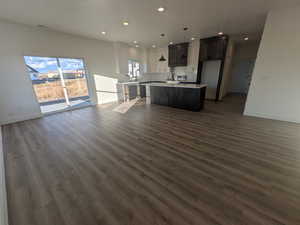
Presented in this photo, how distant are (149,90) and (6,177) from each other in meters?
5.19

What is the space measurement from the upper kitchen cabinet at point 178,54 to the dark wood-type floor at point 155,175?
461 cm

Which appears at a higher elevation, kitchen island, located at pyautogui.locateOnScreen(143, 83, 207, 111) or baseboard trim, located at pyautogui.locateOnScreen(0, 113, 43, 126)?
kitchen island, located at pyautogui.locateOnScreen(143, 83, 207, 111)

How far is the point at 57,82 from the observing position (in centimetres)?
490

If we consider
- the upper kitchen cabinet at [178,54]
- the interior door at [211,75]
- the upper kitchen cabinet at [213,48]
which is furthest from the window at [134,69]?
the interior door at [211,75]

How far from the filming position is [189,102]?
4770 millimetres

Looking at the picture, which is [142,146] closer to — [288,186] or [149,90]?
[288,186]

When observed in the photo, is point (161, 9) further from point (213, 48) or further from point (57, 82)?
point (57, 82)

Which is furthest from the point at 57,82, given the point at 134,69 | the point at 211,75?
the point at 211,75

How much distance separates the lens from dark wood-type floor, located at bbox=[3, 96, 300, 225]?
52.6 inches

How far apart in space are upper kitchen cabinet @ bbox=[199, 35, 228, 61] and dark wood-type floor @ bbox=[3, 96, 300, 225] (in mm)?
3758

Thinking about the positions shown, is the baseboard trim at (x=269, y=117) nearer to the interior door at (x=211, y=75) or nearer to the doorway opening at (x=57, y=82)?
the interior door at (x=211, y=75)

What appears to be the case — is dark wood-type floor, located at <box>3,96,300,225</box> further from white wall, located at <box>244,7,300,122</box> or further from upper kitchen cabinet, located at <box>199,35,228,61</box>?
upper kitchen cabinet, located at <box>199,35,228,61</box>

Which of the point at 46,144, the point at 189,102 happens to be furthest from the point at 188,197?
the point at 189,102

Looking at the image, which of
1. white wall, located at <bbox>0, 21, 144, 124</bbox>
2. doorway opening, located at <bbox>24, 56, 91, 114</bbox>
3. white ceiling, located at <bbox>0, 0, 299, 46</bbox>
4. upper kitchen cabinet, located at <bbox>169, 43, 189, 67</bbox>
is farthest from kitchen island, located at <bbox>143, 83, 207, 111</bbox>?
white wall, located at <bbox>0, 21, 144, 124</bbox>
